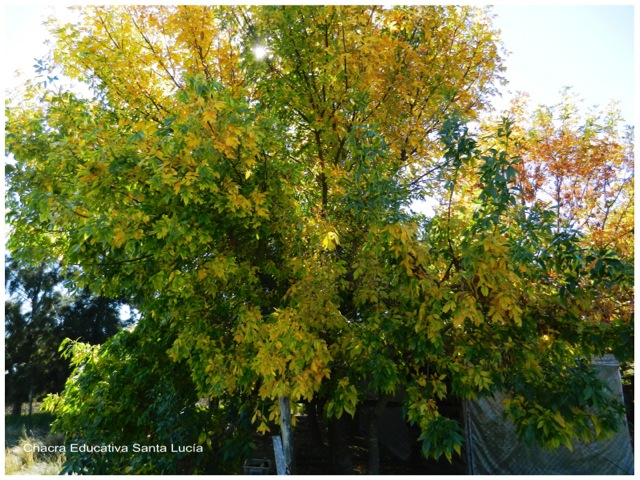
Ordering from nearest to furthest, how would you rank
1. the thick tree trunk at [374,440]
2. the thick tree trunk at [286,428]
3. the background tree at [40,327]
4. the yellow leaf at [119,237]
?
the yellow leaf at [119,237]
the thick tree trunk at [286,428]
the thick tree trunk at [374,440]
the background tree at [40,327]

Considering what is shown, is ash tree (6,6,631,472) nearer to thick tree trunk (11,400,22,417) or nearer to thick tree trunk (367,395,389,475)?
thick tree trunk (367,395,389,475)

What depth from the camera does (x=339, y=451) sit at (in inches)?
208

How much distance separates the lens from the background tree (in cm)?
1280

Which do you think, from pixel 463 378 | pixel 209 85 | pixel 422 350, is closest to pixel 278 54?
pixel 209 85

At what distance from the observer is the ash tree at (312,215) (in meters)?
3.27

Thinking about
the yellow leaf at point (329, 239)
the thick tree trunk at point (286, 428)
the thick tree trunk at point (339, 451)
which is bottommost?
the thick tree trunk at point (339, 451)

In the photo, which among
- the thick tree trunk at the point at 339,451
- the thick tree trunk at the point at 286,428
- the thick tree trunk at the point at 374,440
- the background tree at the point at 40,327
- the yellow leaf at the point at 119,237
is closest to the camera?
the yellow leaf at the point at 119,237

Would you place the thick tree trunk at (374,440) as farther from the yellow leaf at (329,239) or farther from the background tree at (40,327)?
the background tree at (40,327)

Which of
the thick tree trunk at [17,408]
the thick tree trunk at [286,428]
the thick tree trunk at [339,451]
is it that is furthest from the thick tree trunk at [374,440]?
the thick tree trunk at [17,408]

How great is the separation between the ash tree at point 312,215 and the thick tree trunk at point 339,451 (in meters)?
1.26

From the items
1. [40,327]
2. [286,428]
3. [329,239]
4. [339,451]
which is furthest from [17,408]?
[329,239]

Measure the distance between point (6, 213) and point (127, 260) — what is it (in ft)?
4.05

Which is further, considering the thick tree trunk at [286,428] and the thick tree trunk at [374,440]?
the thick tree trunk at [374,440]

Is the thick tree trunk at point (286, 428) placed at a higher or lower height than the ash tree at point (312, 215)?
lower
